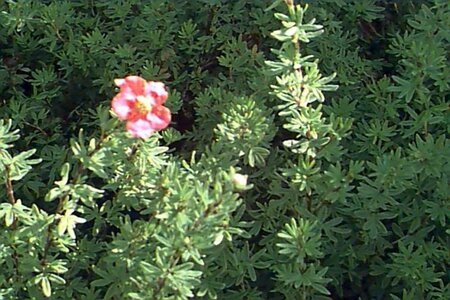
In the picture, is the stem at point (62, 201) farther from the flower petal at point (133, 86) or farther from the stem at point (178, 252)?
the stem at point (178, 252)

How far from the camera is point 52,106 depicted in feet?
9.43

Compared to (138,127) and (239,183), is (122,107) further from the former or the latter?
(239,183)

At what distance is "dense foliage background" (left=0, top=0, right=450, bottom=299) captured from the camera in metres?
2.02

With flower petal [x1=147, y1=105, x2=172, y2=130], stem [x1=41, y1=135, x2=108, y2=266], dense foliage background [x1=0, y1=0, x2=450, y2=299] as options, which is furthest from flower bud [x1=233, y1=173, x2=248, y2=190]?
stem [x1=41, y1=135, x2=108, y2=266]

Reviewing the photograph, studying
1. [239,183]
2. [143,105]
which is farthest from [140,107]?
[239,183]

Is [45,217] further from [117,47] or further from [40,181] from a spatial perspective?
[117,47]

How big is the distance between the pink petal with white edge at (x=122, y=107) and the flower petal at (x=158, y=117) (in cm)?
5

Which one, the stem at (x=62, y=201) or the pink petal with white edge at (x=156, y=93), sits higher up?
the pink petal with white edge at (x=156, y=93)

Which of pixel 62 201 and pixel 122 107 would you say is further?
pixel 62 201

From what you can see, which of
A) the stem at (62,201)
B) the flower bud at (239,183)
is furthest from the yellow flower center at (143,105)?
the flower bud at (239,183)

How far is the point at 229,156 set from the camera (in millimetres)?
2094

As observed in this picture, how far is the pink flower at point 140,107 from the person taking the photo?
1.88m

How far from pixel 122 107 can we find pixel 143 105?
45mm

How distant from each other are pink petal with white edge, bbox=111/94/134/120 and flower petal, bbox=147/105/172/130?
46 mm
